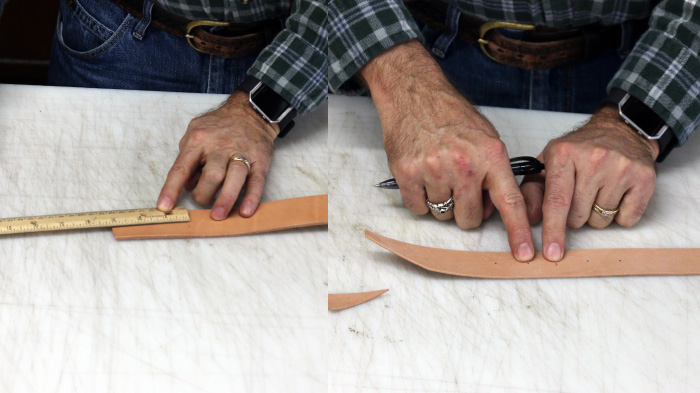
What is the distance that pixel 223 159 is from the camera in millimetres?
608

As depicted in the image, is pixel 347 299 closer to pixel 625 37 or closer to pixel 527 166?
pixel 527 166

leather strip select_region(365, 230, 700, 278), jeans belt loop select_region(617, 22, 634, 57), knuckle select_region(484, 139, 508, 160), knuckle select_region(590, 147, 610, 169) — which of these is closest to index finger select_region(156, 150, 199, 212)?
leather strip select_region(365, 230, 700, 278)

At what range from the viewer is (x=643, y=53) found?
0.59 meters

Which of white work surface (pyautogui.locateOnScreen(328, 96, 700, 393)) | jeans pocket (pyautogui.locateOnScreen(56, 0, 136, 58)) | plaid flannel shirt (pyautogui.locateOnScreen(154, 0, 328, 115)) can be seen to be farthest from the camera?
jeans pocket (pyautogui.locateOnScreen(56, 0, 136, 58))

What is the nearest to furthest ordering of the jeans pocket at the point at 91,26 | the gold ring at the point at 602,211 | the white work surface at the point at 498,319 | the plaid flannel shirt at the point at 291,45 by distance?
the white work surface at the point at 498,319, the gold ring at the point at 602,211, the plaid flannel shirt at the point at 291,45, the jeans pocket at the point at 91,26

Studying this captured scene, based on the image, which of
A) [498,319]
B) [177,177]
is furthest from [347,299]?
[177,177]

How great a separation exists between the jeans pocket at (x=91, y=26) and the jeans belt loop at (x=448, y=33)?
45 centimetres

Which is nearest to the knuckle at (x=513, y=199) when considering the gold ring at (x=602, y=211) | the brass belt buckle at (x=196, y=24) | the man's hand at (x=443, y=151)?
the man's hand at (x=443, y=151)

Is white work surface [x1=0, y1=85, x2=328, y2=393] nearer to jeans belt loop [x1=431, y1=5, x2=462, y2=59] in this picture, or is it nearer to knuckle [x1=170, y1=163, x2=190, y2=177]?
knuckle [x1=170, y1=163, x2=190, y2=177]

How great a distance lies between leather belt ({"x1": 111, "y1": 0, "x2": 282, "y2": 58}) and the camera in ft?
2.38

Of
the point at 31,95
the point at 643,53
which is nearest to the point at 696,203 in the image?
the point at 643,53

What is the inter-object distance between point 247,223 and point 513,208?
281 mm

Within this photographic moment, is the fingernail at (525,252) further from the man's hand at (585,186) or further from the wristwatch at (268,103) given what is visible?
the wristwatch at (268,103)

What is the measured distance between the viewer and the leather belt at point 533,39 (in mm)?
751
